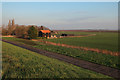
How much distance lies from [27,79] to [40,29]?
41.5 m

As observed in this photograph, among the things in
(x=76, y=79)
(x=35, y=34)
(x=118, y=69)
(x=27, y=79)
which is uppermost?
(x=35, y=34)

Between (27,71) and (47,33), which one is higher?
(47,33)

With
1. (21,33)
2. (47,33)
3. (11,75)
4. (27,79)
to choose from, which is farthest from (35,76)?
(21,33)

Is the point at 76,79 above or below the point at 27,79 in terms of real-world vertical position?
below

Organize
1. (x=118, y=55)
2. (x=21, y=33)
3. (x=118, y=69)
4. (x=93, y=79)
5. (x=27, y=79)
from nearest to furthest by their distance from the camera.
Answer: (x=27, y=79), (x=93, y=79), (x=118, y=69), (x=118, y=55), (x=21, y=33)

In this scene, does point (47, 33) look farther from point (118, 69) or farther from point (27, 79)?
point (27, 79)

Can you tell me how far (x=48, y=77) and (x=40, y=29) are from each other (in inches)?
1626

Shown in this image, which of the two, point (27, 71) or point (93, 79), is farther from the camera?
point (93, 79)

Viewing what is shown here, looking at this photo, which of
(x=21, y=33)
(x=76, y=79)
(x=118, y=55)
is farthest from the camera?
(x=21, y=33)

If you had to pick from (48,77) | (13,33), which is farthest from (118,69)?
(13,33)

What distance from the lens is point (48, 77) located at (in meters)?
4.79

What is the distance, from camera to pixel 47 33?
4362cm

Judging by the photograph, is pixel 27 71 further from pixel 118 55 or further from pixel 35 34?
pixel 35 34

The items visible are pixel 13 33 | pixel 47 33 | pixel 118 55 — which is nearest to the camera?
pixel 118 55
